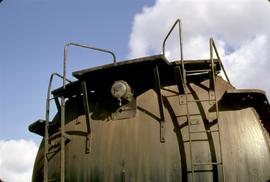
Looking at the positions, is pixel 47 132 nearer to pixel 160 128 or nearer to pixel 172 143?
pixel 160 128

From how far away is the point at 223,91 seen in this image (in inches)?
318

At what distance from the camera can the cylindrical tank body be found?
23.9 feet

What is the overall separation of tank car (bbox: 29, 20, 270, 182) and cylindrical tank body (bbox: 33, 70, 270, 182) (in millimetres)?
17

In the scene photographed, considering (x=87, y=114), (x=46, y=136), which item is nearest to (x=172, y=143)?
(x=87, y=114)

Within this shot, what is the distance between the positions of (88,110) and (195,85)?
229 centimetres

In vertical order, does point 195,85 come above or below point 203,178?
above

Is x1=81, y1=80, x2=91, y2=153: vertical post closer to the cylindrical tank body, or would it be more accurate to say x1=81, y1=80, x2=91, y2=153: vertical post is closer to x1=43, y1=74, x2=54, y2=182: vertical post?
the cylindrical tank body

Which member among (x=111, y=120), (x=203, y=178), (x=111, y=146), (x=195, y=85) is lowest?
(x=203, y=178)

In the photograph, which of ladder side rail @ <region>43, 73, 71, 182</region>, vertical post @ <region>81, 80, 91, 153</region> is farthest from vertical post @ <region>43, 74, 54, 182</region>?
vertical post @ <region>81, 80, 91, 153</region>

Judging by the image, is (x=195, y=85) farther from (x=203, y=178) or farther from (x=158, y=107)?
(x=203, y=178)

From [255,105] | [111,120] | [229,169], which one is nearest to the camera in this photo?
[229,169]

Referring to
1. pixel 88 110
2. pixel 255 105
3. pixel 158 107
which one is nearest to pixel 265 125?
pixel 255 105

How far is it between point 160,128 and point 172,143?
1.34 ft

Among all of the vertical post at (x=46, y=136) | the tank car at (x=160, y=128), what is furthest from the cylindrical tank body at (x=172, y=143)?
the vertical post at (x=46, y=136)
